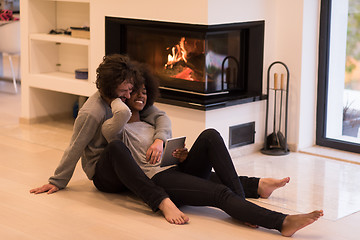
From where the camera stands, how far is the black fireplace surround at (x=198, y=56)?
164 inches

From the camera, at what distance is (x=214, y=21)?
13.3 ft

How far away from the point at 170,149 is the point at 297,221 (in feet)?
2.42

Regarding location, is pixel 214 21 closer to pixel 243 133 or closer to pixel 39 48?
pixel 243 133

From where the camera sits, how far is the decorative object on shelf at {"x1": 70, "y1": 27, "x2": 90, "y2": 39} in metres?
4.91

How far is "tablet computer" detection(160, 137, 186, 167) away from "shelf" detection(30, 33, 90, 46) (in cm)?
184

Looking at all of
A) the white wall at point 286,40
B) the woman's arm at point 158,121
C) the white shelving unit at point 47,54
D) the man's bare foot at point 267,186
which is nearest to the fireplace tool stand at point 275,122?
the white wall at point 286,40

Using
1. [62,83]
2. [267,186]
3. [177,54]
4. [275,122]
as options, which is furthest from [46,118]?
[267,186]

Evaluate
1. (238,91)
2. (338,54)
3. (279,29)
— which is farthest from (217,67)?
(338,54)

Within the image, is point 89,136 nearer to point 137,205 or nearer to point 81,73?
point 137,205

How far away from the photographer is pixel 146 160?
3254mm

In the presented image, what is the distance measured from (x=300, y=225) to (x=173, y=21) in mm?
1842

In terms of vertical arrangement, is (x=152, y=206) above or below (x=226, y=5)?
below

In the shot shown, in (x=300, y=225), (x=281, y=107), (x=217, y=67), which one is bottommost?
(x=300, y=225)

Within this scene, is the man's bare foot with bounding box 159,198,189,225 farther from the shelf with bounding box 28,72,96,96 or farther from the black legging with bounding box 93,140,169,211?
the shelf with bounding box 28,72,96,96
